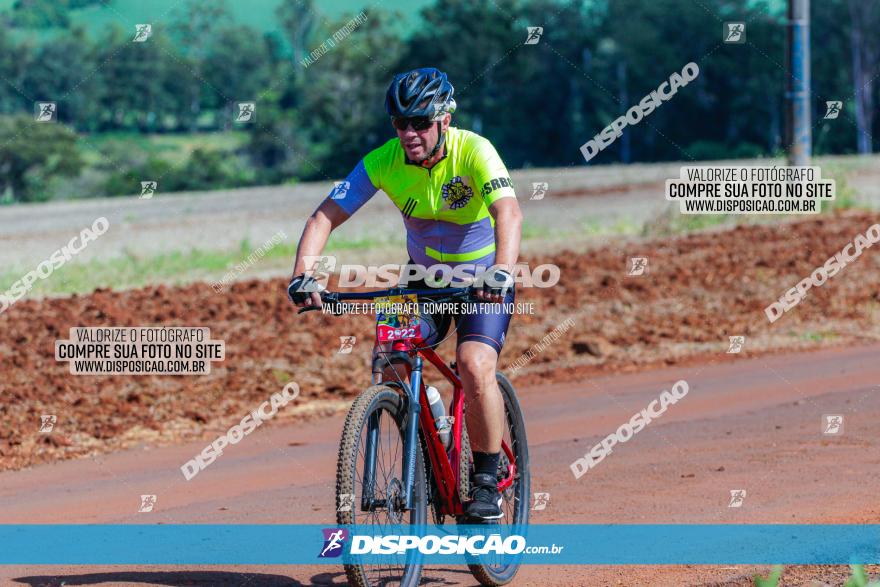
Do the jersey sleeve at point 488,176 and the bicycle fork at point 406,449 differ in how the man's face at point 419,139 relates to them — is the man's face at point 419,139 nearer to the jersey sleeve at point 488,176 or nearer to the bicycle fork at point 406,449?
the jersey sleeve at point 488,176

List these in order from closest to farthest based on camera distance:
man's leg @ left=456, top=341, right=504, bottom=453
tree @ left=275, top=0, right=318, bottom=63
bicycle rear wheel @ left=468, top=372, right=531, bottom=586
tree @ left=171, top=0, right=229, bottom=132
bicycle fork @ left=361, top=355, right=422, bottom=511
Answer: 1. bicycle fork @ left=361, top=355, right=422, bottom=511
2. man's leg @ left=456, top=341, right=504, bottom=453
3. bicycle rear wheel @ left=468, top=372, right=531, bottom=586
4. tree @ left=275, top=0, right=318, bottom=63
5. tree @ left=171, top=0, right=229, bottom=132

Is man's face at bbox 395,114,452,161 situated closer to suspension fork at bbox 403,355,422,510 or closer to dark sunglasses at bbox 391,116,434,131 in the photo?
dark sunglasses at bbox 391,116,434,131

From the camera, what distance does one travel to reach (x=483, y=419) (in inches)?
229

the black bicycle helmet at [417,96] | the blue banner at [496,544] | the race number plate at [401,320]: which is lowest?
the blue banner at [496,544]

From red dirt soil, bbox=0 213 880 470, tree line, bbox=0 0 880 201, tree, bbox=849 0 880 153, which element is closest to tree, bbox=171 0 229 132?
tree line, bbox=0 0 880 201

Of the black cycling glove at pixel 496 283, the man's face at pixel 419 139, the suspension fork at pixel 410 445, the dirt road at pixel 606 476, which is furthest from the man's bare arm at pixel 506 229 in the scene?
the dirt road at pixel 606 476

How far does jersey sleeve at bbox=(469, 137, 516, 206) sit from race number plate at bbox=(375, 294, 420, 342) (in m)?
Result: 0.62

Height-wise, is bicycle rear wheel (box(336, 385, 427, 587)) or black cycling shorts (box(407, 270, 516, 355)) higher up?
black cycling shorts (box(407, 270, 516, 355))

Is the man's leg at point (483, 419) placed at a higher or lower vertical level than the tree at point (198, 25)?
lower

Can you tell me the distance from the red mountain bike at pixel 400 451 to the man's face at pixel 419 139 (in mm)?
669

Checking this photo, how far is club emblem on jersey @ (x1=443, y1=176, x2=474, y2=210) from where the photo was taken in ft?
19.1

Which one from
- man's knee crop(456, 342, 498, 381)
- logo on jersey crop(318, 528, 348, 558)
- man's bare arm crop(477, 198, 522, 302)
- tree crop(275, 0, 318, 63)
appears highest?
tree crop(275, 0, 318, 63)

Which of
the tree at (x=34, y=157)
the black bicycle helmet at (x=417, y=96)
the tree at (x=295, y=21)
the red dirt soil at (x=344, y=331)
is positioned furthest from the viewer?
the tree at (x=295, y=21)

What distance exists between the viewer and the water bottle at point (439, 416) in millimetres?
5730
